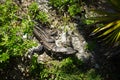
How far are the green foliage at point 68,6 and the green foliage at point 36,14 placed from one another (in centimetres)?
42

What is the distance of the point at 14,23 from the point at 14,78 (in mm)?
1249

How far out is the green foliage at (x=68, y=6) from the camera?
6818 millimetres

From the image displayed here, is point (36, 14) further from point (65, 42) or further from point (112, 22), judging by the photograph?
point (112, 22)

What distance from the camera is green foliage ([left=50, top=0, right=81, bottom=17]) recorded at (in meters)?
6.82

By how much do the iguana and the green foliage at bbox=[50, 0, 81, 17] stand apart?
2.60 feet

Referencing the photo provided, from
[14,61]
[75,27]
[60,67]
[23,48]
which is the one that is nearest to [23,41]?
[23,48]

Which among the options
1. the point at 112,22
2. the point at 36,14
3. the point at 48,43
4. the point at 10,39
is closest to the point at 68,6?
the point at 36,14

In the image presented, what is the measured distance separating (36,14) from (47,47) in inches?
33.3

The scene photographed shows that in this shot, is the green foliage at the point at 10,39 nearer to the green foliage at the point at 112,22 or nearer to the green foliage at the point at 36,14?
the green foliage at the point at 36,14

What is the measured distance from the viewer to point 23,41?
5.67 meters

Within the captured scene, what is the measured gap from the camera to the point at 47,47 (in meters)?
6.35

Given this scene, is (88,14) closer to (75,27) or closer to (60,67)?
(75,27)

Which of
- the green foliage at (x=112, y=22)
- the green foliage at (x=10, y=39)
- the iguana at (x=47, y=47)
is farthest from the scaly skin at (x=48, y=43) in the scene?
the green foliage at (x=112, y=22)

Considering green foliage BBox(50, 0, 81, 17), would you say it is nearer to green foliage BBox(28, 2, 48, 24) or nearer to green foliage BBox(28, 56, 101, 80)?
green foliage BBox(28, 2, 48, 24)
